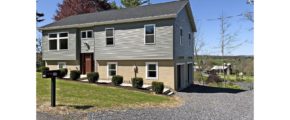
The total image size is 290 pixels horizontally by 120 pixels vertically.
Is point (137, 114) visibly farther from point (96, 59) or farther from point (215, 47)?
point (215, 47)

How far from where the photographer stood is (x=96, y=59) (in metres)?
11.8

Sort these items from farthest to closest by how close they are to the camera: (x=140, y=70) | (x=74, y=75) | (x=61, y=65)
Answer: (x=61, y=65)
(x=140, y=70)
(x=74, y=75)

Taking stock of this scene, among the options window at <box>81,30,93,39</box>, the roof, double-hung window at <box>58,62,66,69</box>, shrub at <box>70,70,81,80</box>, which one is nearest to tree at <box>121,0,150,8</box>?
the roof

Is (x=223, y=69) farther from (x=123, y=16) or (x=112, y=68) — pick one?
(x=123, y=16)

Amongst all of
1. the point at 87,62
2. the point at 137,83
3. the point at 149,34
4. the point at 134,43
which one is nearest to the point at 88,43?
the point at 87,62

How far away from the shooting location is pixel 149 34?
10.3 m

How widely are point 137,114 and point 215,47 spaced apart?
8007mm

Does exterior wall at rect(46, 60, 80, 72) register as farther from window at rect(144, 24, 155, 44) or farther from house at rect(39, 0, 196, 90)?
window at rect(144, 24, 155, 44)

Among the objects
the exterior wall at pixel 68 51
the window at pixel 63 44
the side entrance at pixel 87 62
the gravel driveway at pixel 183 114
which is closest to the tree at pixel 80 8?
the exterior wall at pixel 68 51

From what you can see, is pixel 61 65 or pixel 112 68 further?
pixel 61 65

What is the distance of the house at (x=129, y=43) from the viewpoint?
1002 cm

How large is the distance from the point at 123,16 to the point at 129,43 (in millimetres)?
1458
